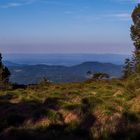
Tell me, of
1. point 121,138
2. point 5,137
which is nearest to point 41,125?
point 5,137

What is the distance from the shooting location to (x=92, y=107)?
57.3 ft

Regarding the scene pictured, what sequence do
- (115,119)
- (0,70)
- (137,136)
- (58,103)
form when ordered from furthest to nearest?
(0,70), (58,103), (115,119), (137,136)

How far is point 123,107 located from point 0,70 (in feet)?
250

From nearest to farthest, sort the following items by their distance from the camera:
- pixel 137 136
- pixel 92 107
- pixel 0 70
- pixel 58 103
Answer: pixel 137 136
pixel 92 107
pixel 58 103
pixel 0 70

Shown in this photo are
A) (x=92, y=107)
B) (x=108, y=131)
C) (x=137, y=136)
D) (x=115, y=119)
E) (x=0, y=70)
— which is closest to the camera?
(x=137, y=136)

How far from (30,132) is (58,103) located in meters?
6.02

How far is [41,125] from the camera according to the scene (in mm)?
15328

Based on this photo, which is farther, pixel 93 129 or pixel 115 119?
pixel 115 119

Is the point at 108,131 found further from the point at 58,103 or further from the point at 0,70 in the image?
the point at 0,70

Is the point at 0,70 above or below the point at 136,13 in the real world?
below

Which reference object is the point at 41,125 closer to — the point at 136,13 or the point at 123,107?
the point at 123,107

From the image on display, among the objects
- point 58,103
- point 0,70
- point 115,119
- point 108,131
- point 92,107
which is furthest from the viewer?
point 0,70

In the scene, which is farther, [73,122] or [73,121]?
[73,121]

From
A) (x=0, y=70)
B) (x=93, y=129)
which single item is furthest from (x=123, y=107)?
(x=0, y=70)
